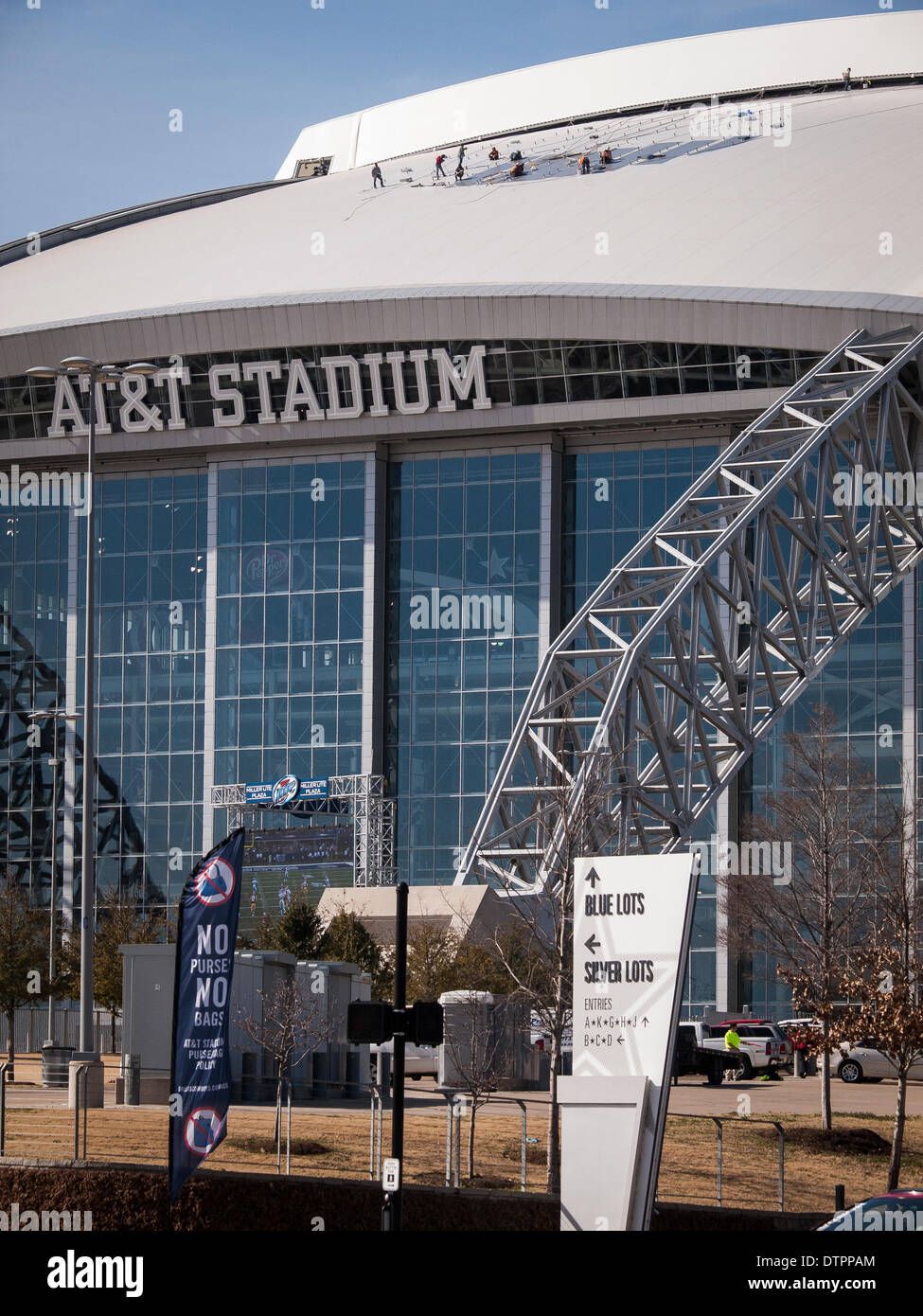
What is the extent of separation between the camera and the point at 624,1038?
62.7 feet

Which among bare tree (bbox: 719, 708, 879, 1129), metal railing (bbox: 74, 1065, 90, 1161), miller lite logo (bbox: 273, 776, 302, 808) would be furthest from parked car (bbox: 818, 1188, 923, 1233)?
miller lite logo (bbox: 273, 776, 302, 808)

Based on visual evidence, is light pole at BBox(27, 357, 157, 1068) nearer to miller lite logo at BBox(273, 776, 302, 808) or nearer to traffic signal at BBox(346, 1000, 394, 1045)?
traffic signal at BBox(346, 1000, 394, 1045)

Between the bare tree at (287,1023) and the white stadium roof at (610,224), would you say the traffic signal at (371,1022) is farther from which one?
the white stadium roof at (610,224)

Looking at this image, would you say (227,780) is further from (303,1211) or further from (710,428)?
(303,1211)

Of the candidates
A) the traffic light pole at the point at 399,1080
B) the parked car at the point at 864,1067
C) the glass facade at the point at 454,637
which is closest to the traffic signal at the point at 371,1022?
the traffic light pole at the point at 399,1080

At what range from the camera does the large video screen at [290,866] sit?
6475 centimetres

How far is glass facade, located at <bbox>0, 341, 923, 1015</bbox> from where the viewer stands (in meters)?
63.8

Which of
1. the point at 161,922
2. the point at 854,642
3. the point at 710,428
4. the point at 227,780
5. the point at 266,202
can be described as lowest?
the point at 161,922

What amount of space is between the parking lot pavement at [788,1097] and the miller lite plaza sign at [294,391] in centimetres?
2757

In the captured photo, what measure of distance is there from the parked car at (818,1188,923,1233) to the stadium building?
41.2 meters

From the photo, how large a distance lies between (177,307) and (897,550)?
1035 inches

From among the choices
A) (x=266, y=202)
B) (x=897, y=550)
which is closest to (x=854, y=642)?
(x=897, y=550)

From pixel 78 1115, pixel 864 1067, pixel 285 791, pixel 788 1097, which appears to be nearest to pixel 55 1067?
pixel 78 1115

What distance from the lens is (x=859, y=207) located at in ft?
206
